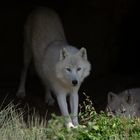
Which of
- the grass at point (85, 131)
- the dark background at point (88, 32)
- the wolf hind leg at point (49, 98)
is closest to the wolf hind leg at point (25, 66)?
the wolf hind leg at point (49, 98)

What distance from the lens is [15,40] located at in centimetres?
1402

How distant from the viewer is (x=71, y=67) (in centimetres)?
1011

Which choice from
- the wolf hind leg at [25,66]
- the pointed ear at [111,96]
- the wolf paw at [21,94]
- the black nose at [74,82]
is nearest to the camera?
the black nose at [74,82]

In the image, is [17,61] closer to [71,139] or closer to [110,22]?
[110,22]

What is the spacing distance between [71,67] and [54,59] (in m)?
0.58

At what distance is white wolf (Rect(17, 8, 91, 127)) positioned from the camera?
10148 mm

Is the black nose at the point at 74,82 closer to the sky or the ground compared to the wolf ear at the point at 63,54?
closer to the ground

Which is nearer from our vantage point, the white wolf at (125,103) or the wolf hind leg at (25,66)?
the white wolf at (125,103)

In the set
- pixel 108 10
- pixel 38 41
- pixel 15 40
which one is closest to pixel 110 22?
pixel 108 10

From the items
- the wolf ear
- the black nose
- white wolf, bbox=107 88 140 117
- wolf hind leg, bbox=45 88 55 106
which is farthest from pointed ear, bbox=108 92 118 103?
wolf hind leg, bbox=45 88 55 106

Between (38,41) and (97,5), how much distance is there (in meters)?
2.75

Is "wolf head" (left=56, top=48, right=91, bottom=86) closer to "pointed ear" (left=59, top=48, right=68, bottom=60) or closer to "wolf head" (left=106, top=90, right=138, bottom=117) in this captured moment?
"pointed ear" (left=59, top=48, right=68, bottom=60)

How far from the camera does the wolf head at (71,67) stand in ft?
33.1

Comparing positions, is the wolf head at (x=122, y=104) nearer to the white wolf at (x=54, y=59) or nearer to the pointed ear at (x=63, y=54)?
the white wolf at (x=54, y=59)
